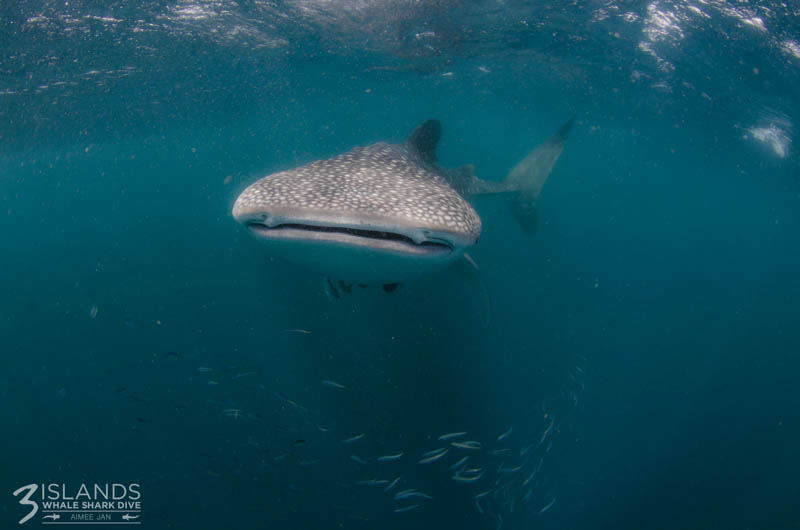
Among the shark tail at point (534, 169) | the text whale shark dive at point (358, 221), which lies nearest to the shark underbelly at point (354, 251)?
the text whale shark dive at point (358, 221)

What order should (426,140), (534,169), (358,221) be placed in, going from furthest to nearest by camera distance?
(534,169) < (426,140) < (358,221)

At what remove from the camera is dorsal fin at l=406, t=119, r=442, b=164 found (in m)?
6.69

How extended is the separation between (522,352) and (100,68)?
17.5 meters

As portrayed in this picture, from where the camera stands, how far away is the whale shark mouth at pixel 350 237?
2895mm

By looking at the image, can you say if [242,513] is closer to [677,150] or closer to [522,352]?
[522,352]

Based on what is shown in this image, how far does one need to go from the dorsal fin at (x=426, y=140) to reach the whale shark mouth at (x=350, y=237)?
12.6ft

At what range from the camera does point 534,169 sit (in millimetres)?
9008

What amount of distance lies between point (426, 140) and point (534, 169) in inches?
130

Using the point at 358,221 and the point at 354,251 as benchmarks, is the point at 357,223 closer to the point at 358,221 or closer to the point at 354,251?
the point at 358,221

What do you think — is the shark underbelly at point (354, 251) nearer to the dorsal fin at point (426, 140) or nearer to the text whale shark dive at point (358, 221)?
the text whale shark dive at point (358, 221)

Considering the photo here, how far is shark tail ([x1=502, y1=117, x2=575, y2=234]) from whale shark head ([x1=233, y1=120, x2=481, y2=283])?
5.57 metres

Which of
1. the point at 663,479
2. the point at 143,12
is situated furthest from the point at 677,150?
the point at 143,12

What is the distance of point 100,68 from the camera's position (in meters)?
13.9

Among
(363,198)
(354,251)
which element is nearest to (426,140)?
(363,198)
